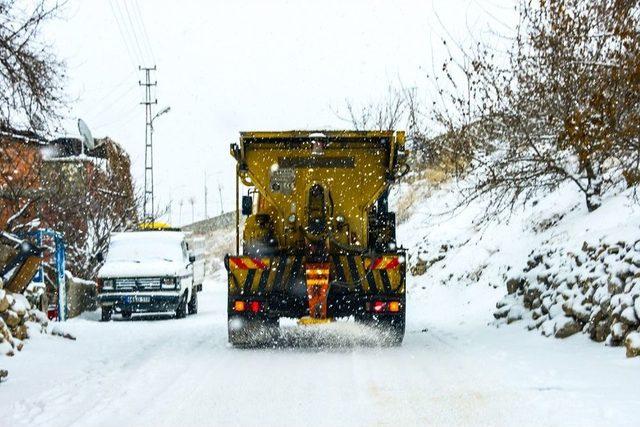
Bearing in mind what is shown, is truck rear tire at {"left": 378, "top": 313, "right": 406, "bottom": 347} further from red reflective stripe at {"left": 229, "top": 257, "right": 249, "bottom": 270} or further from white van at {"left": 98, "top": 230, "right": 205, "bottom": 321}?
white van at {"left": 98, "top": 230, "right": 205, "bottom": 321}

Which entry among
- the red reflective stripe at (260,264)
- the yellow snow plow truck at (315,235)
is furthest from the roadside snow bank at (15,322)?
the red reflective stripe at (260,264)

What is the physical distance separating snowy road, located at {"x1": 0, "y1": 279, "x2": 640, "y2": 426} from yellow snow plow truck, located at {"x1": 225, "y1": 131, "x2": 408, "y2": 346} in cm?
61

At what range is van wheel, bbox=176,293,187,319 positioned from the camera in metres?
22.7

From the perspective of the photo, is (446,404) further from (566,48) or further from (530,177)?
(530,177)

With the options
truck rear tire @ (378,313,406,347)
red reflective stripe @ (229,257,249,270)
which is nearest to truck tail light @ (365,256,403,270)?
truck rear tire @ (378,313,406,347)

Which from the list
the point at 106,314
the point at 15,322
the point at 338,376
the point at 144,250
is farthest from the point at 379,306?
the point at 144,250

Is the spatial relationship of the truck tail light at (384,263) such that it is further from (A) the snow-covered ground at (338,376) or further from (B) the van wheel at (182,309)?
(B) the van wheel at (182,309)

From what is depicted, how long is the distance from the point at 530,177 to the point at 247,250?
5.64 m

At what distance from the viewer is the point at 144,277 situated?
22.0 meters

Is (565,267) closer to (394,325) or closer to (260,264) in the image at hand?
(394,325)

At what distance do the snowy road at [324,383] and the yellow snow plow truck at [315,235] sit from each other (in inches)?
24.0

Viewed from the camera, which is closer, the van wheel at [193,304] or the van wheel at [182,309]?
the van wheel at [182,309]

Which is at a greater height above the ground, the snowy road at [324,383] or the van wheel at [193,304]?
the van wheel at [193,304]

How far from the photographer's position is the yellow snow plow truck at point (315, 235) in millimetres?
13617
